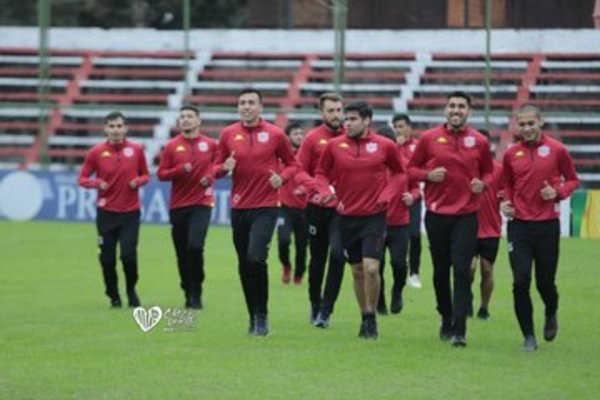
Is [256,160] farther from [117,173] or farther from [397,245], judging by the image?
[117,173]

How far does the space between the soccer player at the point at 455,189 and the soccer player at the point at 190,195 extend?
4444 millimetres

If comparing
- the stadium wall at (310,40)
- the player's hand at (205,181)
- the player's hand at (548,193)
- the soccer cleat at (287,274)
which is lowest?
the soccer cleat at (287,274)

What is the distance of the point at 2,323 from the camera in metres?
18.5

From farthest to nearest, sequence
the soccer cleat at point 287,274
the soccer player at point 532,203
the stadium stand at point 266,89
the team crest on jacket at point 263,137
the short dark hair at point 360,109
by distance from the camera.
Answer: the stadium stand at point 266,89 < the soccer cleat at point 287,274 < the team crest on jacket at point 263,137 < the short dark hair at point 360,109 < the soccer player at point 532,203

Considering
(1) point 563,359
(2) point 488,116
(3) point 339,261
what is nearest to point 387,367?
(1) point 563,359

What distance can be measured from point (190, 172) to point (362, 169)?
433cm

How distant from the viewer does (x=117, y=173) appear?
797 inches

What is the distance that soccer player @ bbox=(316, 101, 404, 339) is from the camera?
1627cm

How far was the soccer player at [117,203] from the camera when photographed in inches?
797

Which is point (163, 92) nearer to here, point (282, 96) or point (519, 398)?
point (282, 96)

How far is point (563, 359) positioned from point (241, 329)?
3.68m

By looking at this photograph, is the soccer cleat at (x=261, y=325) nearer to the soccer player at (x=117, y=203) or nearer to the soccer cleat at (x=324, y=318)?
the soccer cleat at (x=324, y=318)

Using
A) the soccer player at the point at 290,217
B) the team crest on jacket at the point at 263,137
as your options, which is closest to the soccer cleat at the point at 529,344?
the team crest on jacket at the point at 263,137

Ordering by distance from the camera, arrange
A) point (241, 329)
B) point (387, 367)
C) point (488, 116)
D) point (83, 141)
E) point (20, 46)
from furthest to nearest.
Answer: point (20, 46) → point (83, 141) → point (488, 116) → point (241, 329) → point (387, 367)
